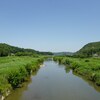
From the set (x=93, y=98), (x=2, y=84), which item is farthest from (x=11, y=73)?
(x=93, y=98)

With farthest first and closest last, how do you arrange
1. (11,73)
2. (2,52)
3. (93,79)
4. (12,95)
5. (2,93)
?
(2,52) → (93,79) → (11,73) → (12,95) → (2,93)

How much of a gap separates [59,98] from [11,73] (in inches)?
275

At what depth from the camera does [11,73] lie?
2594cm

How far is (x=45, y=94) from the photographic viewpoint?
984 inches

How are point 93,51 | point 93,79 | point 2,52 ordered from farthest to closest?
1. point 93,51
2. point 2,52
3. point 93,79

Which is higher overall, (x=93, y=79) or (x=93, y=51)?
(x=93, y=51)

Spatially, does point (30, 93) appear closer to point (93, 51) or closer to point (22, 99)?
point (22, 99)

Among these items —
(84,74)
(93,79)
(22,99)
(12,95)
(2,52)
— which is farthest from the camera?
(2,52)

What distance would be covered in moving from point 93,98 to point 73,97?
2277 mm

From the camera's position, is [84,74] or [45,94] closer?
[45,94]

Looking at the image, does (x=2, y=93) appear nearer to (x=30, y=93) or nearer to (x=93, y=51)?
(x=30, y=93)

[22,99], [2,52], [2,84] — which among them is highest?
[2,52]

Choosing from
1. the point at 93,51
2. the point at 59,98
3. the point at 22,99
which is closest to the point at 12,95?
the point at 22,99

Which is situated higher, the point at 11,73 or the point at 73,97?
the point at 11,73
